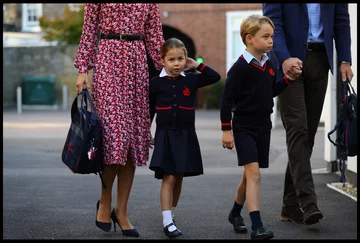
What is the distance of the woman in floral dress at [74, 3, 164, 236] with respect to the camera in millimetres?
5430

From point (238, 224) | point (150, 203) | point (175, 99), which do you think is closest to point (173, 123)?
point (175, 99)

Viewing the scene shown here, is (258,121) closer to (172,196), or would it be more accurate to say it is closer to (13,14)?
(172,196)

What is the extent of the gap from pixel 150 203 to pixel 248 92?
205 centimetres

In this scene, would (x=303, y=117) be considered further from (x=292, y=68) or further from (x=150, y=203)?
(x=150, y=203)

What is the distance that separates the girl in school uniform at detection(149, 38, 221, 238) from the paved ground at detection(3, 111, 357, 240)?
0.43 metres

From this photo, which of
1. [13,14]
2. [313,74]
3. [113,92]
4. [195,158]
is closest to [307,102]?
[313,74]

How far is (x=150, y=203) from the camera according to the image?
7098 mm

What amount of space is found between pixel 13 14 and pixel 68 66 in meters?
8.09

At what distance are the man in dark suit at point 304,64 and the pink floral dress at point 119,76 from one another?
98cm

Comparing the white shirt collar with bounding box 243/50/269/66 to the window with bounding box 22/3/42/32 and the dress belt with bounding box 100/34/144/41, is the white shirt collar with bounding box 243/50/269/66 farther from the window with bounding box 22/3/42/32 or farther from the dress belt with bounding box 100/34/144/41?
the window with bounding box 22/3/42/32

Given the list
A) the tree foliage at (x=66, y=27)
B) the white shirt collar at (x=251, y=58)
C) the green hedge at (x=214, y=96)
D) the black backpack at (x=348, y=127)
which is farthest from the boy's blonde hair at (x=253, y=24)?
the tree foliage at (x=66, y=27)

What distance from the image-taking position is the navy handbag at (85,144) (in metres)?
5.19

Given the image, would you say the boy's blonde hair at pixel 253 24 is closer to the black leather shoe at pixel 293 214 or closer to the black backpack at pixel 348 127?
the black backpack at pixel 348 127

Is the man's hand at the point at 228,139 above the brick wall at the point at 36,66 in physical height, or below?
above
